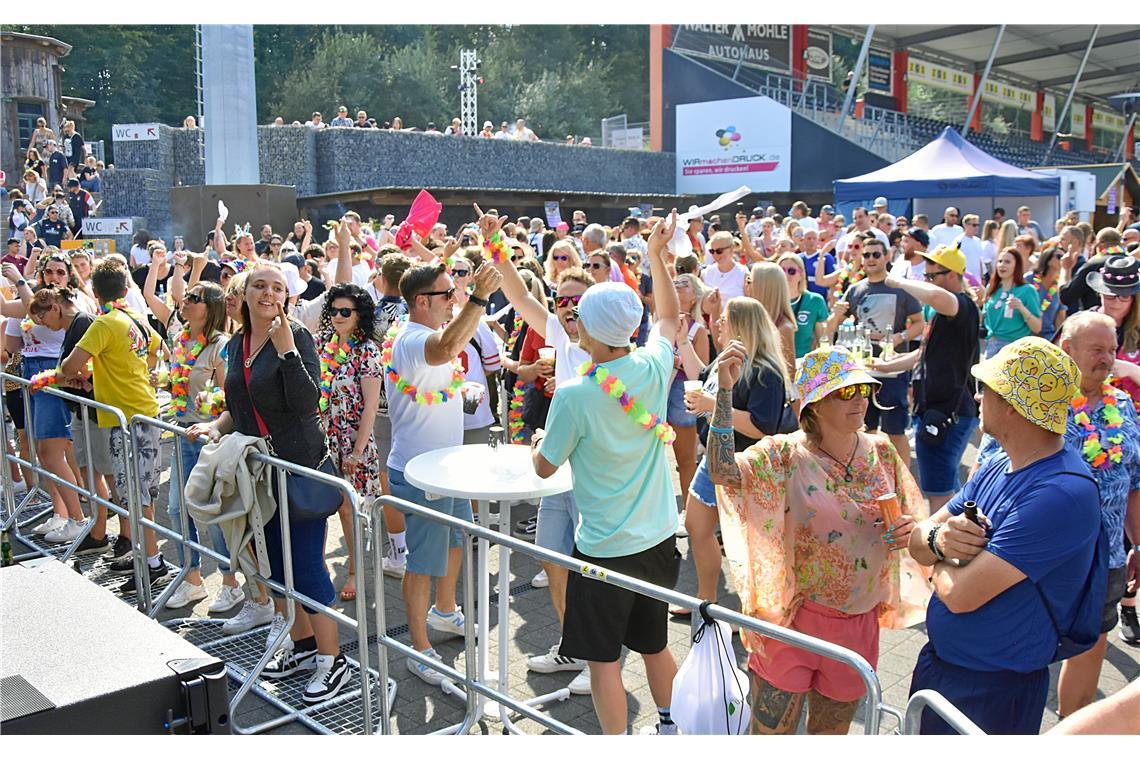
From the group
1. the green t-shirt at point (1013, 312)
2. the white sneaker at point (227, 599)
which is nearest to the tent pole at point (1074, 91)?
the green t-shirt at point (1013, 312)

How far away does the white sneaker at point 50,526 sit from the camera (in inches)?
255

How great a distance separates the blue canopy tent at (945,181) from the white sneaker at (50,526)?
48.3ft

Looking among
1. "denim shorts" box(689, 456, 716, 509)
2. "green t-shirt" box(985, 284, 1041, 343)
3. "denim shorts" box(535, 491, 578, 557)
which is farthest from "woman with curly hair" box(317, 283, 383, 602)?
"green t-shirt" box(985, 284, 1041, 343)

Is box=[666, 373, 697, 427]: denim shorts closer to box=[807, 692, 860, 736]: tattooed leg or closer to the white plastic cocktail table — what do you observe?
the white plastic cocktail table

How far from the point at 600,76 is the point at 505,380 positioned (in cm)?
5537

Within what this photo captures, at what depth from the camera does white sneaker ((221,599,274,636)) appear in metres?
4.99

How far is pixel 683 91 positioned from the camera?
3372 cm

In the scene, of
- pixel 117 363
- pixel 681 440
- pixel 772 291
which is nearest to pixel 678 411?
pixel 681 440

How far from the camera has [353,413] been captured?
496 cm

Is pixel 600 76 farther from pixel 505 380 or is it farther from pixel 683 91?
pixel 505 380

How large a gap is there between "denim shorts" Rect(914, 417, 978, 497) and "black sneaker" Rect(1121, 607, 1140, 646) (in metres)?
1.08

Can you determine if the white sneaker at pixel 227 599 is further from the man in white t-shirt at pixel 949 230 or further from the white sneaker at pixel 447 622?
the man in white t-shirt at pixel 949 230

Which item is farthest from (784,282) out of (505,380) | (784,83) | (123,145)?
(784,83)
